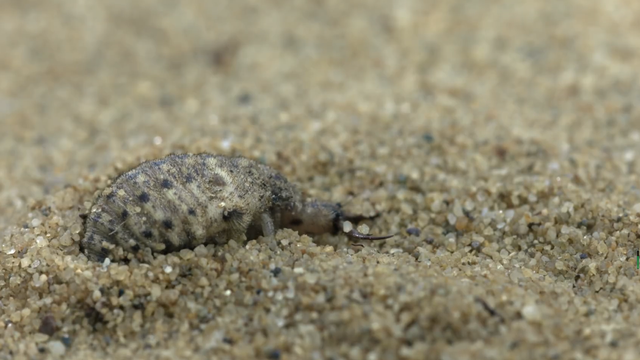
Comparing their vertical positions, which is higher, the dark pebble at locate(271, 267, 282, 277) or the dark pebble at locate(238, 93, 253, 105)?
the dark pebble at locate(238, 93, 253, 105)

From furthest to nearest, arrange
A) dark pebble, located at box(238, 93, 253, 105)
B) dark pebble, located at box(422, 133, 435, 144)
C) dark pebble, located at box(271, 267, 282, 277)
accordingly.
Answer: dark pebble, located at box(238, 93, 253, 105) < dark pebble, located at box(422, 133, 435, 144) < dark pebble, located at box(271, 267, 282, 277)

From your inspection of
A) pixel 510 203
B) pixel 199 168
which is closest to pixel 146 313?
pixel 199 168

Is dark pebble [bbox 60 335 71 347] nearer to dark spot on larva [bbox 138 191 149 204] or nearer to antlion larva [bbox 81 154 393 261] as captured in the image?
antlion larva [bbox 81 154 393 261]

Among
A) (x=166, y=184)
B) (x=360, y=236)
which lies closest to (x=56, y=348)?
(x=166, y=184)

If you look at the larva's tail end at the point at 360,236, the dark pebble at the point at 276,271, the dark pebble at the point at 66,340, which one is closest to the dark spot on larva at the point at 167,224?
→ the dark pebble at the point at 276,271

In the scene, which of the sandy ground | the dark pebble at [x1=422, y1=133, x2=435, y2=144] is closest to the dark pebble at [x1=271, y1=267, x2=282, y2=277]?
the sandy ground

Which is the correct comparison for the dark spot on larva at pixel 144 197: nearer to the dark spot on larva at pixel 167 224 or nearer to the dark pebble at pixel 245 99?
the dark spot on larva at pixel 167 224

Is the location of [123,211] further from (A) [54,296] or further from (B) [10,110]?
(B) [10,110]
